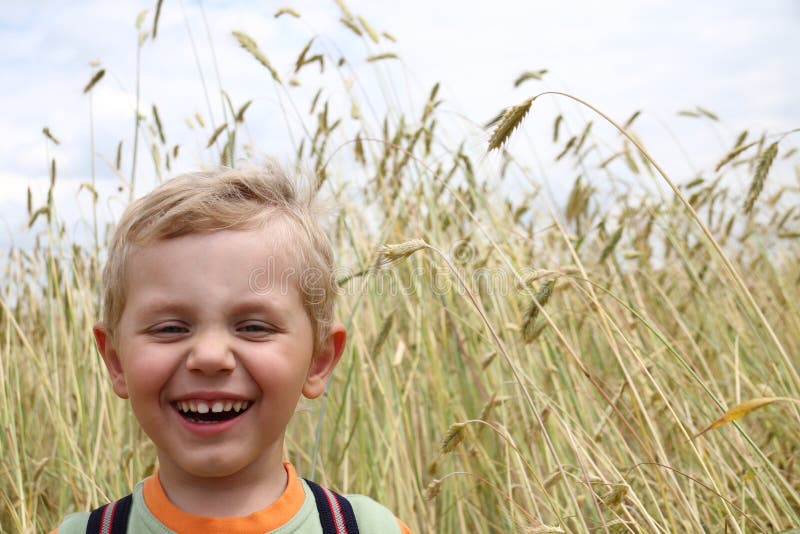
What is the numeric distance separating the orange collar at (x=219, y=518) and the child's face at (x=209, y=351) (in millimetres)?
44

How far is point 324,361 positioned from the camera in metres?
1.14

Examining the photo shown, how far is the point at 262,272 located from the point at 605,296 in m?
1.36

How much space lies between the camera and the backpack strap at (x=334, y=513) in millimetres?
1030

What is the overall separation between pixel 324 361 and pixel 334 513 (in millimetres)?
220

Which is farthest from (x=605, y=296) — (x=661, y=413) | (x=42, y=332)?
(x=42, y=332)

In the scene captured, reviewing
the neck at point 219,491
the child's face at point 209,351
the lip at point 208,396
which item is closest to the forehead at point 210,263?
the child's face at point 209,351

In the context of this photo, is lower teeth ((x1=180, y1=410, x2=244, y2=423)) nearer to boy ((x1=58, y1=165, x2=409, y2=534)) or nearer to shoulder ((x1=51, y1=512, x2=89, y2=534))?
boy ((x1=58, y1=165, x2=409, y2=534))

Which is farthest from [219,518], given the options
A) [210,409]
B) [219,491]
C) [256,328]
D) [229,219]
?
[229,219]

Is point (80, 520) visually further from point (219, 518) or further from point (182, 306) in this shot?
point (182, 306)

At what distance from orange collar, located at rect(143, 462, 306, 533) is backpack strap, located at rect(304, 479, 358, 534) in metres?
0.04

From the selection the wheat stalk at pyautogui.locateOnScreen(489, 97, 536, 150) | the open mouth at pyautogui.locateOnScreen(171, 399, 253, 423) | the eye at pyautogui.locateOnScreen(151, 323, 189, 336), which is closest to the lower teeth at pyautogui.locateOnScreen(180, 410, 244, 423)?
the open mouth at pyautogui.locateOnScreen(171, 399, 253, 423)

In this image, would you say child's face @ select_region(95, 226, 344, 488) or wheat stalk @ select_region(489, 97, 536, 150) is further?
wheat stalk @ select_region(489, 97, 536, 150)

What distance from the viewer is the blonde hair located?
0.99 meters

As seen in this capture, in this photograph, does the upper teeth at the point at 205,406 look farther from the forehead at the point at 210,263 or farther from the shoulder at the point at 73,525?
the shoulder at the point at 73,525
